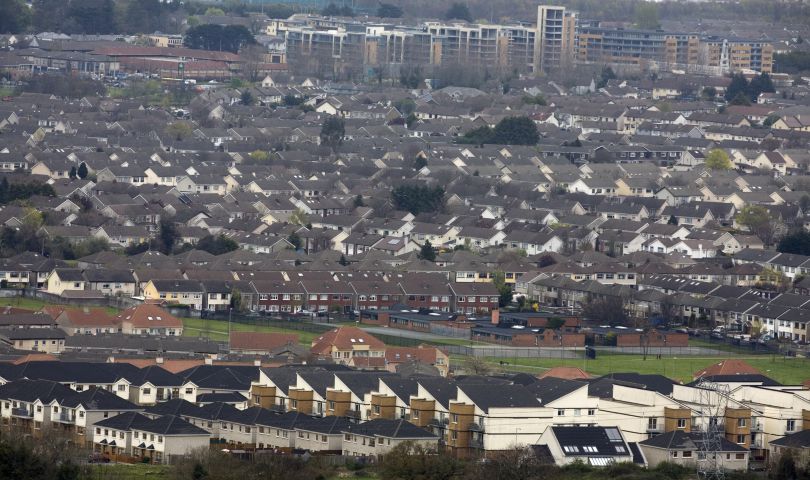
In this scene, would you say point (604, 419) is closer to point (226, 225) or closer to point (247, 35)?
point (226, 225)

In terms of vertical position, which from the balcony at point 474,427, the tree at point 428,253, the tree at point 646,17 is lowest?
the tree at point 428,253

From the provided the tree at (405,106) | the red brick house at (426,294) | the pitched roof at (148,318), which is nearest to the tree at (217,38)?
the tree at (405,106)

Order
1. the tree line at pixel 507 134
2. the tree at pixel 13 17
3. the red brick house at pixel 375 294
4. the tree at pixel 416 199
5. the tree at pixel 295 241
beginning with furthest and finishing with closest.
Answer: the tree at pixel 13 17, the tree line at pixel 507 134, the tree at pixel 416 199, the tree at pixel 295 241, the red brick house at pixel 375 294

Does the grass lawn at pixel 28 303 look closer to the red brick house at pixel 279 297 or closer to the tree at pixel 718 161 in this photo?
the red brick house at pixel 279 297

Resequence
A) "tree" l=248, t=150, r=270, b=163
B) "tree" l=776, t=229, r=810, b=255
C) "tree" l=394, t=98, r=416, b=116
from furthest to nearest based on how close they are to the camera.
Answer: "tree" l=394, t=98, r=416, b=116 < "tree" l=248, t=150, r=270, b=163 < "tree" l=776, t=229, r=810, b=255

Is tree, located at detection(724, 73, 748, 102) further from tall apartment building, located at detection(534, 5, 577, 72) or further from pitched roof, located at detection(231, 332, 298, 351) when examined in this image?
pitched roof, located at detection(231, 332, 298, 351)

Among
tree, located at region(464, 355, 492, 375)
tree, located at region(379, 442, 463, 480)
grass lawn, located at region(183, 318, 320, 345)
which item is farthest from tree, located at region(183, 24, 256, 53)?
tree, located at region(379, 442, 463, 480)
